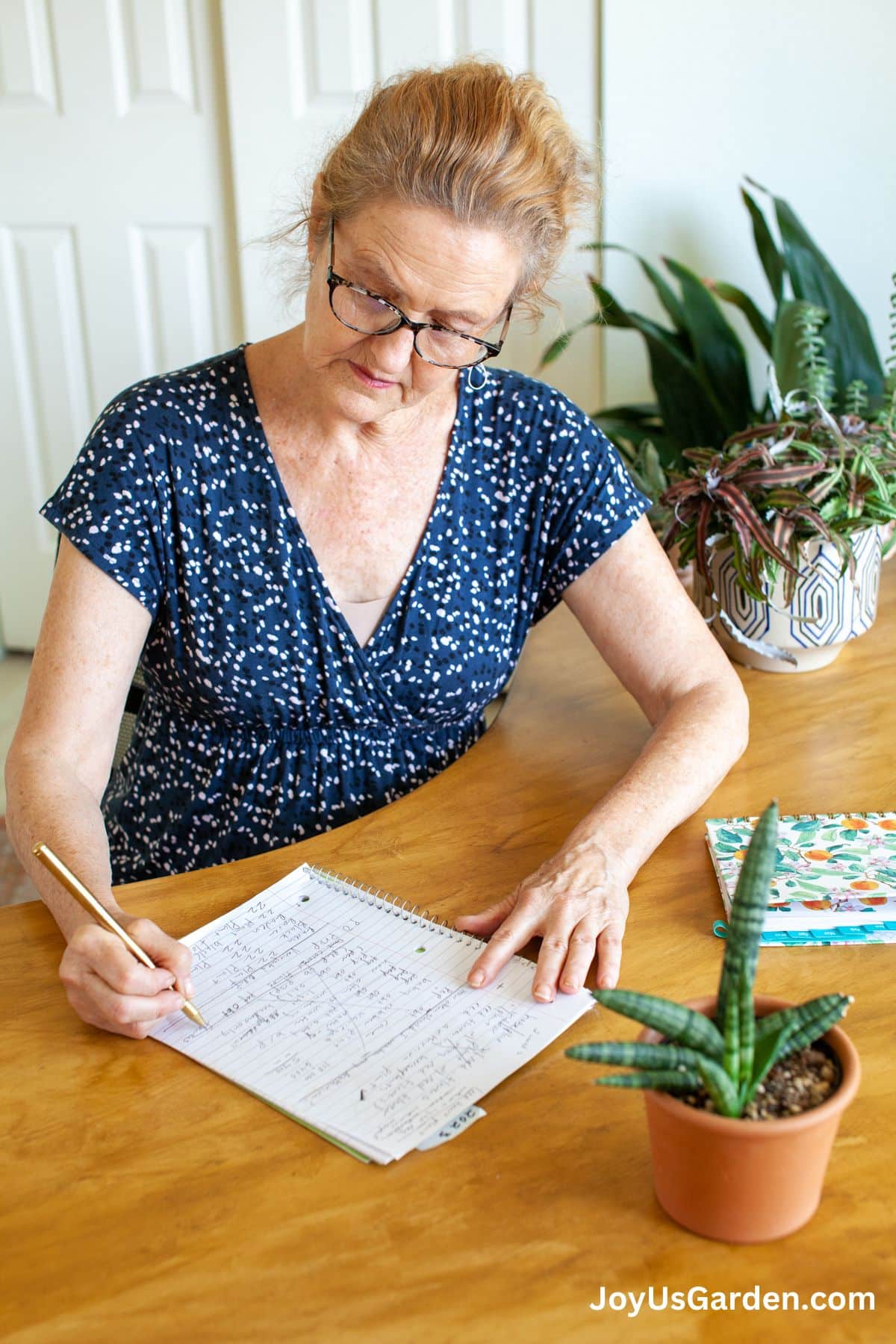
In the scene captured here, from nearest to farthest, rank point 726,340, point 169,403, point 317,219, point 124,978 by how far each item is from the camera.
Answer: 1. point 124,978
2. point 317,219
3. point 169,403
4. point 726,340

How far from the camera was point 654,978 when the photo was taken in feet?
3.39

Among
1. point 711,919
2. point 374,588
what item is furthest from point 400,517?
point 711,919

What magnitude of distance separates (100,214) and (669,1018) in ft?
10.3

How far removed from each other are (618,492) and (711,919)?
23.1 inches

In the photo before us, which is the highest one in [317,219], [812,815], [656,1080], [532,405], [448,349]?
[317,219]

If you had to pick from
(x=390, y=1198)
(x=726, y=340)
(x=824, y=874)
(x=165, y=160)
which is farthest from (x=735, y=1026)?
(x=165, y=160)

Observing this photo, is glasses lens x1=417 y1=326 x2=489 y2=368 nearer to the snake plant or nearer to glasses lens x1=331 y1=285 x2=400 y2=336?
glasses lens x1=331 y1=285 x2=400 y2=336

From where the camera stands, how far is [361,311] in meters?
1.26

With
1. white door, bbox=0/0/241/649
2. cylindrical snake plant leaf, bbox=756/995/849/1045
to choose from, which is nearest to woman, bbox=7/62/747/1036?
Result: cylindrical snake plant leaf, bbox=756/995/849/1045

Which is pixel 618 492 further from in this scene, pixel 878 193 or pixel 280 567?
pixel 878 193

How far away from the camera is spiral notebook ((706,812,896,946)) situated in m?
1.08

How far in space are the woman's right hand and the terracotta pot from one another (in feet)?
1.27

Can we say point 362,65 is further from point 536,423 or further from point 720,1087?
point 720,1087

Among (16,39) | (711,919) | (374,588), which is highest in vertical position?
(16,39)
